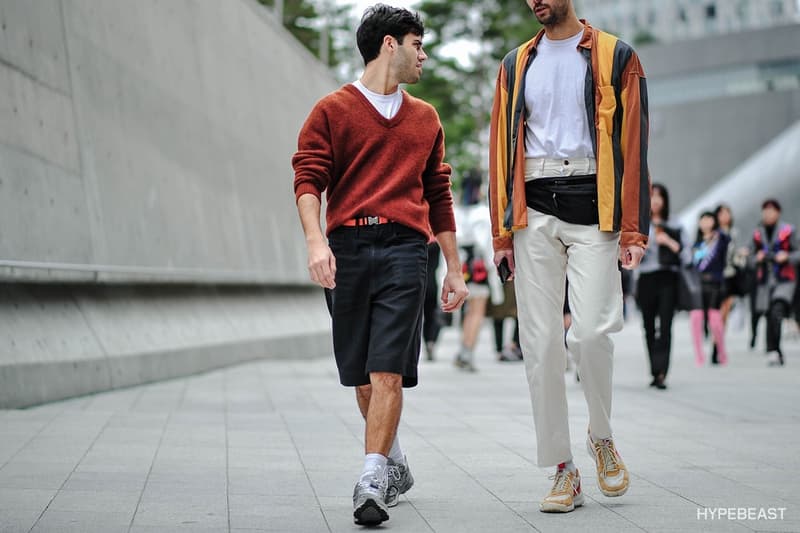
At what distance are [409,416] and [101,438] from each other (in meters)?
2.55

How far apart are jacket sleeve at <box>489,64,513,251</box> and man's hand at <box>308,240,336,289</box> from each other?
85 cm

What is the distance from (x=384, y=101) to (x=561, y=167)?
792mm

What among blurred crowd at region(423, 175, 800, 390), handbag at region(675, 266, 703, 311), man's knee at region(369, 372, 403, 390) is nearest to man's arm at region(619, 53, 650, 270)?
man's knee at region(369, 372, 403, 390)

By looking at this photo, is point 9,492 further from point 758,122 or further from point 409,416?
point 758,122

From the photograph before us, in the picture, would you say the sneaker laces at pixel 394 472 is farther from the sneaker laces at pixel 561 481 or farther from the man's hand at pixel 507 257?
the man's hand at pixel 507 257

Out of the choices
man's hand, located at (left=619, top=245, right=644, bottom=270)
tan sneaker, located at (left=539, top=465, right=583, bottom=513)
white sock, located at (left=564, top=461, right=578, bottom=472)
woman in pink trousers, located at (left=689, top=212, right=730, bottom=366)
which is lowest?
woman in pink trousers, located at (left=689, top=212, right=730, bottom=366)

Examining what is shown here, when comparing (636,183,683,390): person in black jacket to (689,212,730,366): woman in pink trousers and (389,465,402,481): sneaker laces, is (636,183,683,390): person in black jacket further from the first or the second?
(389,465,402,481): sneaker laces

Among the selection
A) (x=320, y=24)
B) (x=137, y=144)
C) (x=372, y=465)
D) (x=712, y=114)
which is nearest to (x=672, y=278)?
(x=137, y=144)

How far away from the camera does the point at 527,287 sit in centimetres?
540

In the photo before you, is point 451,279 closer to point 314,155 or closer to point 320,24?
point 314,155

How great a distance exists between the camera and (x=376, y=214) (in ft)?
16.8

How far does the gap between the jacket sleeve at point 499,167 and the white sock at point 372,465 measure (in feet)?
3.67

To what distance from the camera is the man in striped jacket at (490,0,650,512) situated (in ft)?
17.1

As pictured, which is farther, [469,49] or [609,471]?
[469,49]
